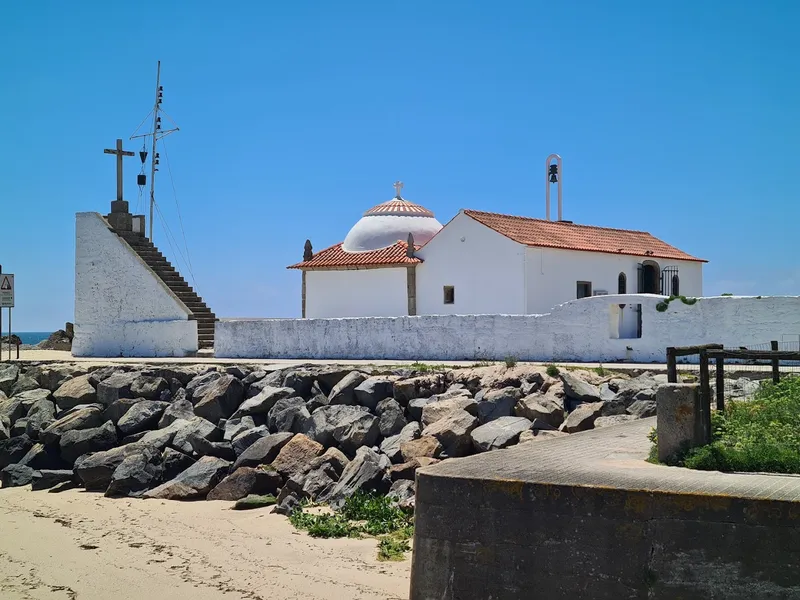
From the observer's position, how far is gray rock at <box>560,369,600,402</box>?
1553cm

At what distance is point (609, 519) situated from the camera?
7.07m

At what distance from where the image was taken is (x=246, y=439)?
16500 millimetres

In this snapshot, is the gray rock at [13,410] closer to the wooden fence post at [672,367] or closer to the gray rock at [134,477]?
the gray rock at [134,477]

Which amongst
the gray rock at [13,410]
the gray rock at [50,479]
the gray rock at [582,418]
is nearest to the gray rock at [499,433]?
the gray rock at [582,418]

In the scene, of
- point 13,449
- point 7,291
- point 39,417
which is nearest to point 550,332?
point 39,417

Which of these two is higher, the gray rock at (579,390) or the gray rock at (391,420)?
the gray rock at (579,390)

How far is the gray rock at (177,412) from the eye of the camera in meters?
18.5

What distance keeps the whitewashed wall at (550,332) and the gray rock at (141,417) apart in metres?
5.39

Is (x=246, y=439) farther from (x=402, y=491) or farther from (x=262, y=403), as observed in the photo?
(x=402, y=491)

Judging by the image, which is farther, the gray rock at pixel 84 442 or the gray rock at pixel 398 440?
the gray rock at pixel 84 442

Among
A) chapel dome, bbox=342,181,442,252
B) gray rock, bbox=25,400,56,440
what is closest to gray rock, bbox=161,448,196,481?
gray rock, bbox=25,400,56,440

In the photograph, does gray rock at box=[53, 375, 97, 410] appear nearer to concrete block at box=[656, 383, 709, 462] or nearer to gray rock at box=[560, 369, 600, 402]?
gray rock at box=[560, 369, 600, 402]

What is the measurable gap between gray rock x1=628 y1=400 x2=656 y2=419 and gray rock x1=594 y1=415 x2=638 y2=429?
21cm

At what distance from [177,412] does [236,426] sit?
1.97 meters
